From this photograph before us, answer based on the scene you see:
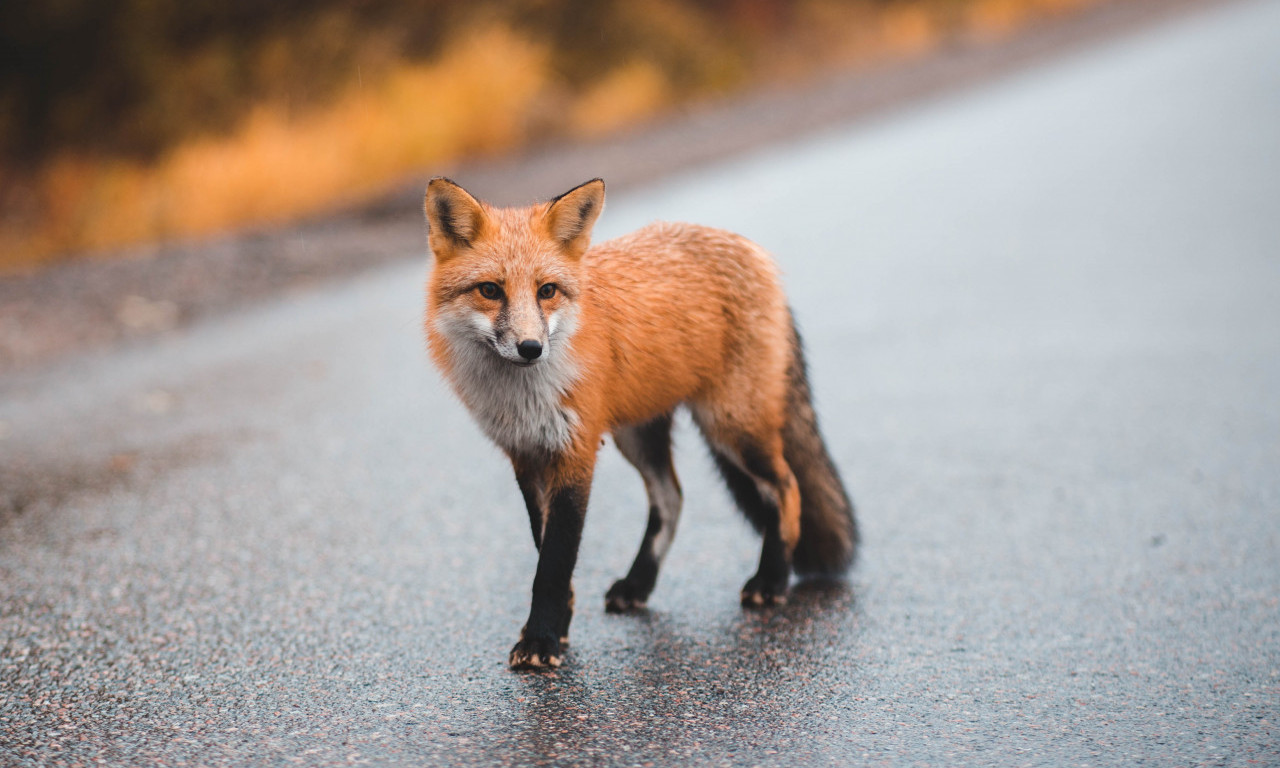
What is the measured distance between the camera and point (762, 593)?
13.7ft

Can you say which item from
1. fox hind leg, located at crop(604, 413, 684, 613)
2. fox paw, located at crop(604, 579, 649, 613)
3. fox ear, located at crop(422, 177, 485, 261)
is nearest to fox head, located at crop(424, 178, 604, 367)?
fox ear, located at crop(422, 177, 485, 261)

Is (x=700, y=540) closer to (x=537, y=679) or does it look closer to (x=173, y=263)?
(x=537, y=679)

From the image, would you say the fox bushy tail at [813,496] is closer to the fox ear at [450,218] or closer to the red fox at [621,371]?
the red fox at [621,371]

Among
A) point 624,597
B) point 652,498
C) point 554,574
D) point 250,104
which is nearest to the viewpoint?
point 554,574

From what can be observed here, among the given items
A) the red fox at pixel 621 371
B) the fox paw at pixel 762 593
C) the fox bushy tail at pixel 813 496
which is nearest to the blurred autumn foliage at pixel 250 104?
the red fox at pixel 621 371

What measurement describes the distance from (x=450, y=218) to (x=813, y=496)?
164 cm

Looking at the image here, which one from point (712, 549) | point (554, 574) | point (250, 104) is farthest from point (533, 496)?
point (250, 104)

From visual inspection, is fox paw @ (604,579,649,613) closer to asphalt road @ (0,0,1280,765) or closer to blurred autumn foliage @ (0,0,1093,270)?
asphalt road @ (0,0,1280,765)

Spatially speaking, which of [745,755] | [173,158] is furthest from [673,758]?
[173,158]

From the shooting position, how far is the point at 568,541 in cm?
373

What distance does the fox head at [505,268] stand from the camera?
353 cm

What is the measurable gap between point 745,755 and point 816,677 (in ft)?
1.84

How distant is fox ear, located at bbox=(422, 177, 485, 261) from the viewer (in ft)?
11.7

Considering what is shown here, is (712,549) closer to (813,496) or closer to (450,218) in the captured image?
(813,496)
